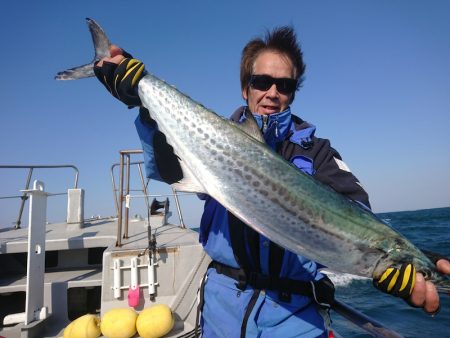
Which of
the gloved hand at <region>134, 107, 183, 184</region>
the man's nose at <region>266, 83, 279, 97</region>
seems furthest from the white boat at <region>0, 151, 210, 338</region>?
the man's nose at <region>266, 83, 279, 97</region>

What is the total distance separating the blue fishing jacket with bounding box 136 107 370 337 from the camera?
2.09 meters

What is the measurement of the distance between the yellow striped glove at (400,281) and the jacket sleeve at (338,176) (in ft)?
1.60

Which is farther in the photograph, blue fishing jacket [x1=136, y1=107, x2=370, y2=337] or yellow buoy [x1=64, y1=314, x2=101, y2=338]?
yellow buoy [x1=64, y1=314, x2=101, y2=338]

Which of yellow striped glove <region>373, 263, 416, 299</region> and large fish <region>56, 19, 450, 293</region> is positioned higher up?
large fish <region>56, 19, 450, 293</region>

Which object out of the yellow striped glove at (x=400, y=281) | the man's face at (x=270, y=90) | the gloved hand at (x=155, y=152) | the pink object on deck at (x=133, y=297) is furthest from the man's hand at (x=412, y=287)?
the pink object on deck at (x=133, y=297)

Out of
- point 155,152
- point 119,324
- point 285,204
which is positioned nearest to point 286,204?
point 285,204

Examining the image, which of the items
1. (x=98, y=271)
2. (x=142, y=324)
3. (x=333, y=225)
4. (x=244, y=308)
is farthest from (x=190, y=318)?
(x=333, y=225)

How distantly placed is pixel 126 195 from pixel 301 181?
3.99 metres

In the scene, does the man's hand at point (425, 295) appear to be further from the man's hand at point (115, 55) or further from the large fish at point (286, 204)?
the man's hand at point (115, 55)

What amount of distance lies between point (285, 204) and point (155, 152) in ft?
3.80

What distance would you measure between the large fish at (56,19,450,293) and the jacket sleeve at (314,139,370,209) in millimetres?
109

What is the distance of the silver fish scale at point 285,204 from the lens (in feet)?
7.07

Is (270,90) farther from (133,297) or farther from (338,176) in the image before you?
(133,297)

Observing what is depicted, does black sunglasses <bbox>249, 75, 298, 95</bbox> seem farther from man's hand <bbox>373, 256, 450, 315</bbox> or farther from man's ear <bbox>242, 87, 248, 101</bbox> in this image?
man's hand <bbox>373, 256, 450, 315</bbox>
